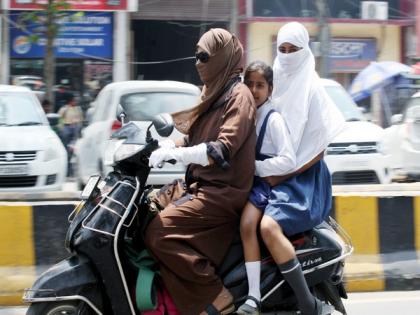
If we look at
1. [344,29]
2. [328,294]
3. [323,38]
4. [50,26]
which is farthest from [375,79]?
[328,294]

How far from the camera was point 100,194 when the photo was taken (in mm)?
3564

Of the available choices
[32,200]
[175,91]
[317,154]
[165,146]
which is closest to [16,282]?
[32,200]

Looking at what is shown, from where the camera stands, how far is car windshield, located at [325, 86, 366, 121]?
1033 centimetres

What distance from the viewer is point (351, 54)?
20.0 metres

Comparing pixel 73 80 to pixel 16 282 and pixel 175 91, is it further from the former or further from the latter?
pixel 16 282

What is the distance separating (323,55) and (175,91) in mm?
5485

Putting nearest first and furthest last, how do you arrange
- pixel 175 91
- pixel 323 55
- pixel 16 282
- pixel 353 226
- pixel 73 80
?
pixel 16 282, pixel 353 226, pixel 175 91, pixel 323 55, pixel 73 80

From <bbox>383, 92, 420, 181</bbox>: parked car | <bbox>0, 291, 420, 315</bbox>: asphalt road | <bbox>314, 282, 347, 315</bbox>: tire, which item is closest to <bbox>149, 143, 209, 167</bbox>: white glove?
<bbox>314, 282, 347, 315</bbox>: tire

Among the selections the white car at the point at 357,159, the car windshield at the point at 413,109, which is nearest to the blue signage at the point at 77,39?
the car windshield at the point at 413,109

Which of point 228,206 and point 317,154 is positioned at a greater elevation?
point 317,154

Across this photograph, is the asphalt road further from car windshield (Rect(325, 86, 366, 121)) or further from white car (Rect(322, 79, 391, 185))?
car windshield (Rect(325, 86, 366, 121))

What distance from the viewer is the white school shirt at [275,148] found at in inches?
140

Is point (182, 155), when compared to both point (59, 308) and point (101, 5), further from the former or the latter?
point (101, 5)

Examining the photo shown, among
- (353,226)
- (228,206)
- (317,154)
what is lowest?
(353,226)
